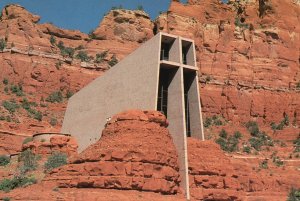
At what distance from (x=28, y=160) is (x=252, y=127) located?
34.8 m

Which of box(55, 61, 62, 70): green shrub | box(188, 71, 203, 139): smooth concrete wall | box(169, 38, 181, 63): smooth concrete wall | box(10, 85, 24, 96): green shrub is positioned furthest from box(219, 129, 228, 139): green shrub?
box(169, 38, 181, 63): smooth concrete wall

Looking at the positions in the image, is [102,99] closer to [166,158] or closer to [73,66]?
[166,158]

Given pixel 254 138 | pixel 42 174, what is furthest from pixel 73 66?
pixel 42 174

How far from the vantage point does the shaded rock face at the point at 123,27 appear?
66750 millimetres

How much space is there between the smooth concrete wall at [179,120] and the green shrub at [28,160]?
8.39 metres

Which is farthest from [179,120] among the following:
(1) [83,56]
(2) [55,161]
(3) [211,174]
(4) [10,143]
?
(1) [83,56]

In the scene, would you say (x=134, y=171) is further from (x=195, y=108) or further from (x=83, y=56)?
(x=83, y=56)

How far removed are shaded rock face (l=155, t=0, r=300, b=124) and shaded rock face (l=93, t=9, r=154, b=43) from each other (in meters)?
2.38

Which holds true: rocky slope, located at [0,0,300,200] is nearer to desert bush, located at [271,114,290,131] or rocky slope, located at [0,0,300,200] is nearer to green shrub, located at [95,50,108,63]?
green shrub, located at [95,50,108,63]

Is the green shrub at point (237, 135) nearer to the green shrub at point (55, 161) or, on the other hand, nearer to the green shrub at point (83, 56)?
the green shrub at point (83, 56)

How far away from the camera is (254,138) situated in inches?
2298

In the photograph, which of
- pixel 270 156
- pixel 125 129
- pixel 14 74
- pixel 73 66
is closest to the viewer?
pixel 125 129

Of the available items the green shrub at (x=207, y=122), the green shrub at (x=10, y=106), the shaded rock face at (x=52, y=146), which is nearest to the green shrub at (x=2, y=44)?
the green shrub at (x=10, y=106)

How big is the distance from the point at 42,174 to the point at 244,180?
60.2 feet
